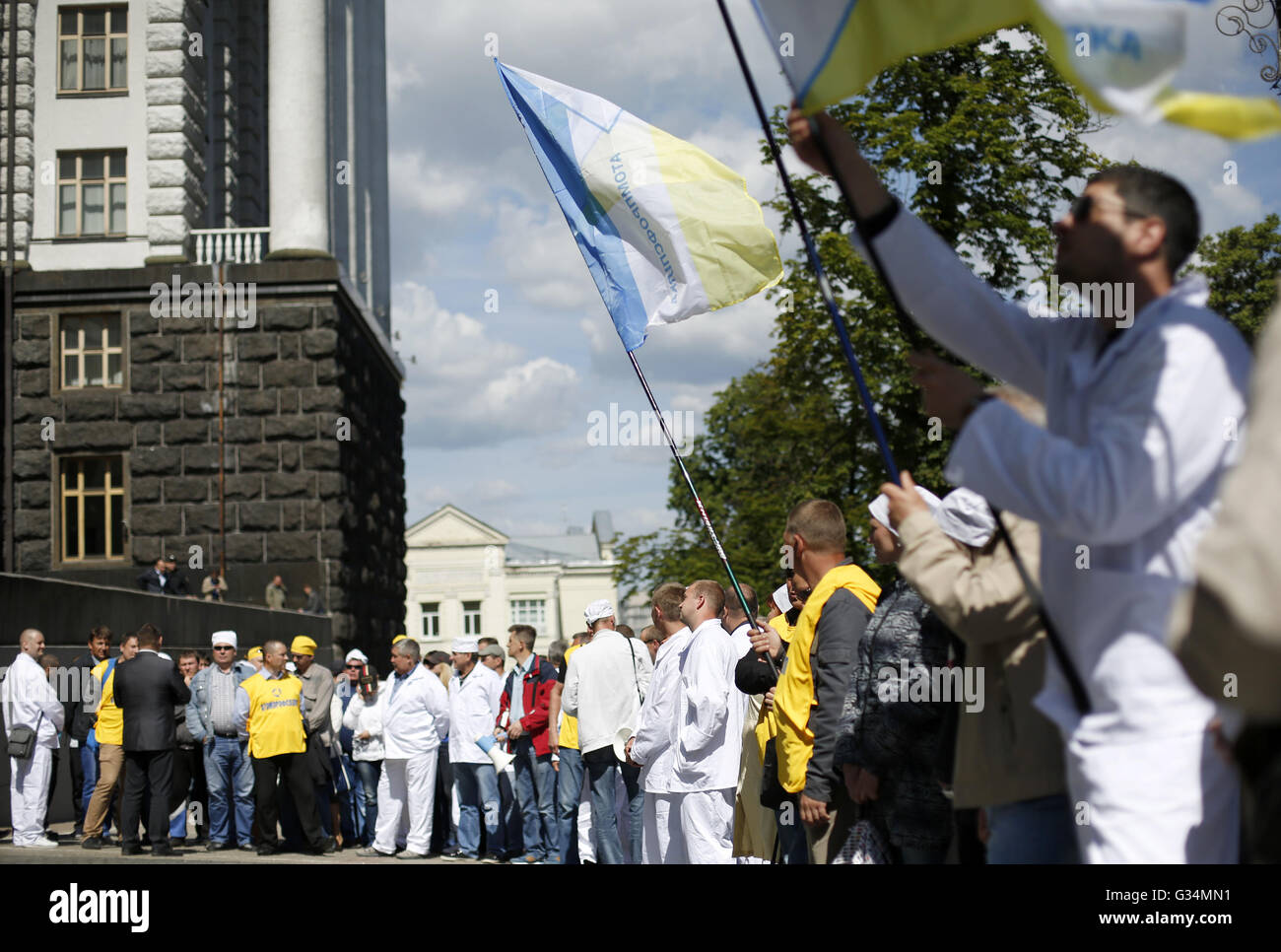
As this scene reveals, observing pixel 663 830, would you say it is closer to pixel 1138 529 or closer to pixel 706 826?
pixel 706 826

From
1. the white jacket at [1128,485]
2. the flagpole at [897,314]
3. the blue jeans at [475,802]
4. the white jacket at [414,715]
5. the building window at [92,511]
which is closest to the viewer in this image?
the white jacket at [1128,485]

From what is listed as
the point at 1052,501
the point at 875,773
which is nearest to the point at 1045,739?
the point at 1052,501

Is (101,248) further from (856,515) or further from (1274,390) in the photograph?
(1274,390)

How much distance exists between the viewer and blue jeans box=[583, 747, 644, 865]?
39.6 ft

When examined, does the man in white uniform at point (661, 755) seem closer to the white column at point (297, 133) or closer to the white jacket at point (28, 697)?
the white jacket at point (28, 697)

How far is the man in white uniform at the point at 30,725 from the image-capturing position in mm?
13961

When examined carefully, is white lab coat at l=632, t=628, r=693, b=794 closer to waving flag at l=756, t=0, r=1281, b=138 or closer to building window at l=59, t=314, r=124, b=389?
waving flag at l=756, t=0, r=1281, b=138

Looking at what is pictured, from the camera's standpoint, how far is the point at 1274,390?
1.97 meters

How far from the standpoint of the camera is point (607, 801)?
39.7ft

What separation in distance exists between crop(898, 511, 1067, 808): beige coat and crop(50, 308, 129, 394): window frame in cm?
2232

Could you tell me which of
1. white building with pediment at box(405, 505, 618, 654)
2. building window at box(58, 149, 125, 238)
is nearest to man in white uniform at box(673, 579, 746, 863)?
building window at box(58, 149, 125, 238)

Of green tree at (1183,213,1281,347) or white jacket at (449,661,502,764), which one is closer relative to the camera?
white jacket at (449,661,502,764)

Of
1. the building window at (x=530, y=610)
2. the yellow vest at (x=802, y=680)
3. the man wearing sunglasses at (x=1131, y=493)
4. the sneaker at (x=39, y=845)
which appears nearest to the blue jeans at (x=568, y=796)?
the sneaker at (x=39, y=845)
